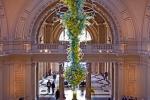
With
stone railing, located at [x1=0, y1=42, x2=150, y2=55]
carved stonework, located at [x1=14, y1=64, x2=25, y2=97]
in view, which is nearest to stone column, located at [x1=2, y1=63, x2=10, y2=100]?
carved stonework, located at [x1=14, y1=64, x2=25, y2=97]

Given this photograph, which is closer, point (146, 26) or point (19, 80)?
point (146, 26)

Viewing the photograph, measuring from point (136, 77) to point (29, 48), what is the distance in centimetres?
870

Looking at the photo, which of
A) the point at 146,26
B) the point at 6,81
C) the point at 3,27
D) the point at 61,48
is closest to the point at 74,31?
the point at 146,26

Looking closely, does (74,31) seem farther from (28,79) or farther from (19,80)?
(19,80)

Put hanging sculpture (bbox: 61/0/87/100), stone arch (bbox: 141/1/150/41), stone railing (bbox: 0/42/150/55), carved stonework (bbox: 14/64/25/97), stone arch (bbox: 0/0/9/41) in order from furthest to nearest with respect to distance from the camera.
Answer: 1. carved stonework (bbox: 14/64/25/97)
2. stone railing (bbox: 0/42/150/55)
3. stone arch (bbox: 0/0/9/41)
4. stone arch (bbox: 141/1/150/41)
5. hanging sculpture (bbox: 61/0/87/100)

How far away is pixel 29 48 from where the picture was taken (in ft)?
118

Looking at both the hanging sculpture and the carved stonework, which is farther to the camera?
the carved stonework

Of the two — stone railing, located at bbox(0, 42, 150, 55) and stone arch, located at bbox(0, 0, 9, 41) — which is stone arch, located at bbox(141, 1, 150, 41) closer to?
stone railing, located at bbox(0, 42, 150, 55)

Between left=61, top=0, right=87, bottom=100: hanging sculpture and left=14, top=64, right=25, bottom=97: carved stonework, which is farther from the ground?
left=61, top=0, right=87, bottom=100: hanging sculpture

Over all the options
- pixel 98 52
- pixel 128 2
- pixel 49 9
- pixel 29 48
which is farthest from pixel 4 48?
pixel 128 2

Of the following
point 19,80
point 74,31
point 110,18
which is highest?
point 110,18

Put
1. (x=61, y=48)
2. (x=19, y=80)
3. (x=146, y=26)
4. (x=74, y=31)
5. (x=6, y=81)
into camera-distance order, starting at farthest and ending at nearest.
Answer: (x=61, y=48)
(x=19, y=80)
(x=6, y=81)
(x=146, y=26)
(x=74, y=31)

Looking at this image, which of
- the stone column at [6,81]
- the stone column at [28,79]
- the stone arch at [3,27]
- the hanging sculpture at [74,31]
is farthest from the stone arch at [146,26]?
the hanging sculpture at [74,31]

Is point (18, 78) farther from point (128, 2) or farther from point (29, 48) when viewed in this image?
point (128, 2)
